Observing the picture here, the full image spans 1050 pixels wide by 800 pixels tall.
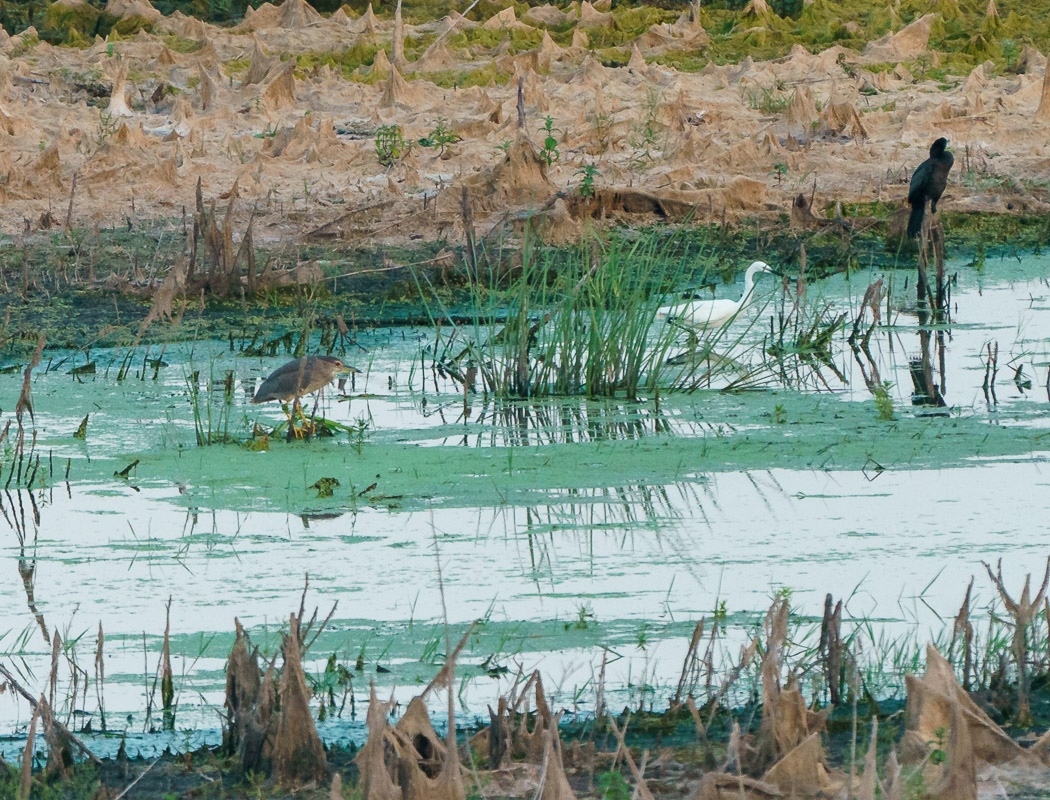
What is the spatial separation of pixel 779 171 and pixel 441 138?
8.26 ft

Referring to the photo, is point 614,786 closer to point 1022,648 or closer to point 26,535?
point 1022,648

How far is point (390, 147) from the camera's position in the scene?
41.5 ft

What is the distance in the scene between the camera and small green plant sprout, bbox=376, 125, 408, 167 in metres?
12.3

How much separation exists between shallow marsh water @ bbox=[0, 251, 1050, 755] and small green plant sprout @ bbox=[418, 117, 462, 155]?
5.53 metres

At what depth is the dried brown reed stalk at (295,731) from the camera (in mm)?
3010

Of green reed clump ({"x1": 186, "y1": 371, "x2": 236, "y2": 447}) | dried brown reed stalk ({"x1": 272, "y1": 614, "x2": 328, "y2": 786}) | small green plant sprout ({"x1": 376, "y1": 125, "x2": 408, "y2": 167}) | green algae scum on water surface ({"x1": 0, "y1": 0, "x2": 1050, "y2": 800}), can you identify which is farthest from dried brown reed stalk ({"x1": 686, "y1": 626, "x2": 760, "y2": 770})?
small green plant sprout ({"x1": 376, "y1": 125, "x2": 408, "y2": 167})

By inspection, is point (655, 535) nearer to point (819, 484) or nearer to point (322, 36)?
point (819, 484)

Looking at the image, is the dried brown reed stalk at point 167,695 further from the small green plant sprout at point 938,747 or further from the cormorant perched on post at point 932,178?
the cormorant perched on post at point 932,178

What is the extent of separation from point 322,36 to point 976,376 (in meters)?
14.6

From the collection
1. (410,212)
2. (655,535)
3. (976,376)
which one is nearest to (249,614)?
(655,535)

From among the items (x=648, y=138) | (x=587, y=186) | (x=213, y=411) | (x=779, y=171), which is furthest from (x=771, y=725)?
(x=648, y=138)

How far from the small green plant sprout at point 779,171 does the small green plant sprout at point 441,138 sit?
A: 94.8 inches

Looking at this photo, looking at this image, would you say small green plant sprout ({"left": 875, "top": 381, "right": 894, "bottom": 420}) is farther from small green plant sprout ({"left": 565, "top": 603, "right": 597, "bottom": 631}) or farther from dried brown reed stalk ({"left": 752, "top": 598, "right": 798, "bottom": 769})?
dried brown reed stalk ({"left": 752, "top": 598, "right": 798, "bottom": 769})

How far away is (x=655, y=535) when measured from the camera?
4887mm
